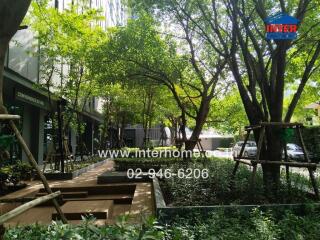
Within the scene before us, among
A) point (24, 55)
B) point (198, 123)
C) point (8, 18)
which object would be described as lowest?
point (198, 123)

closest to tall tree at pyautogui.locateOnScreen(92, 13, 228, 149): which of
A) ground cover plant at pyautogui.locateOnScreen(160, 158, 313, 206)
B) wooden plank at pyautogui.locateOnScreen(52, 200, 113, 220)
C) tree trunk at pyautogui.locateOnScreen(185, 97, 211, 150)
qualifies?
tree trunk at pyautogui.locateOnScreen(185, 97, 211, 150)

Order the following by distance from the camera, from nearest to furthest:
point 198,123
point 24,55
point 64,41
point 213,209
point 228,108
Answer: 1. point 213,209
2. point 24,55
3. point 64,41
4. point 198,123
5. point 228,108

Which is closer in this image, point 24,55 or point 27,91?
point 24,55

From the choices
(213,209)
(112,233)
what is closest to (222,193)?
(213,209)

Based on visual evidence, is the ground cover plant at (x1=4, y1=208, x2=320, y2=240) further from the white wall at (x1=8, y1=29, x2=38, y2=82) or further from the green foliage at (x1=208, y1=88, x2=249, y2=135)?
the green foliage at (x1=208, y1=88, x2=249, y2=135)

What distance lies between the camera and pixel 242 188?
7.62m

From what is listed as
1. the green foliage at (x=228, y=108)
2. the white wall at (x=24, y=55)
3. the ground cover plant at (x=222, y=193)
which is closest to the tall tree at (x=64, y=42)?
the white wall at (x=24, y=55)

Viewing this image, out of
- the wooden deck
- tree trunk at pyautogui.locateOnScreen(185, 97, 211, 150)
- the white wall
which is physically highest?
the white wall

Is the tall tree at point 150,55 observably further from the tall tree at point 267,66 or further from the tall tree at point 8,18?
the tall tree at point 8,18

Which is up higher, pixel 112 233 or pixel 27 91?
pixel 27 91

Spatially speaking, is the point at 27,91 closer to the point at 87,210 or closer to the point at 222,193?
the point at 87,210

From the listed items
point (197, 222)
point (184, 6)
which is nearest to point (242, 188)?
point (197, 222)

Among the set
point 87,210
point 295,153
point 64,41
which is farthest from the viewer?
point 295,153

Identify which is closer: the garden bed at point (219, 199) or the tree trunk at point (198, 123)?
the garden bed at point (219, 199)
